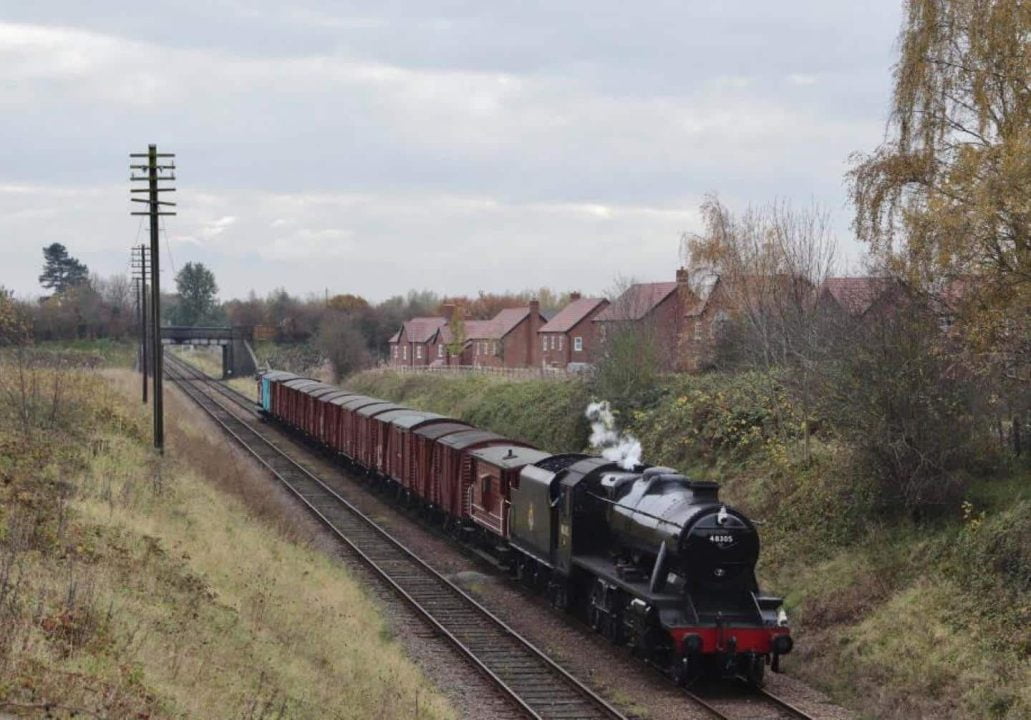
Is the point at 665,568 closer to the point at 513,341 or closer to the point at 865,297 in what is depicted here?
the point at 865,297

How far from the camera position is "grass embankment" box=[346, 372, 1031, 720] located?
1670 centimetres

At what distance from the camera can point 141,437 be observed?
36562 millimetres

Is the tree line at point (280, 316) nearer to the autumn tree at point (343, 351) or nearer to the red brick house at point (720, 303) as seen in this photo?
the autumn tree at point (343, 351)

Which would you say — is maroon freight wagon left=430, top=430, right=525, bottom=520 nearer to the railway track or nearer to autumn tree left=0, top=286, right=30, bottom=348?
the railway track

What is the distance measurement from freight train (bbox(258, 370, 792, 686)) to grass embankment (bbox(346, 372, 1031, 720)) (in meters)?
1.74

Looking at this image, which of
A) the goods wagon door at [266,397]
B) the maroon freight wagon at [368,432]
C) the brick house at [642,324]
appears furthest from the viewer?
the goods wagon door at [266,397]

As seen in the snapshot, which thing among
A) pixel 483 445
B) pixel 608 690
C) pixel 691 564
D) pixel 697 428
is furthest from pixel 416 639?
pixel 697 428

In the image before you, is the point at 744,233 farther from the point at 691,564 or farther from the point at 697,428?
the point at 691,564

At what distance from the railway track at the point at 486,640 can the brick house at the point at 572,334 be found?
156ft

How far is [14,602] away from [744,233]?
3609cm

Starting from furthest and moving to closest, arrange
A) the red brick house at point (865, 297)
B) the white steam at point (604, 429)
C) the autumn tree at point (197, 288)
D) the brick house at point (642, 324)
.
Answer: the autumn tree at point (197, 288)
the brick house at point (642, 324)
the white steam at point (604, 429)
the red brick house at point (865, 297)

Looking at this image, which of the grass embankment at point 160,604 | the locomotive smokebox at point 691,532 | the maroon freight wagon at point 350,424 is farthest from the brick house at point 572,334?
the locomotive smokebox at point 691,532

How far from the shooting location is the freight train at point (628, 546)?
17375mm

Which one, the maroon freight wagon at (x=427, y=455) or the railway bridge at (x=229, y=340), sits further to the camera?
the railway bridge at (x=229, y=340)
